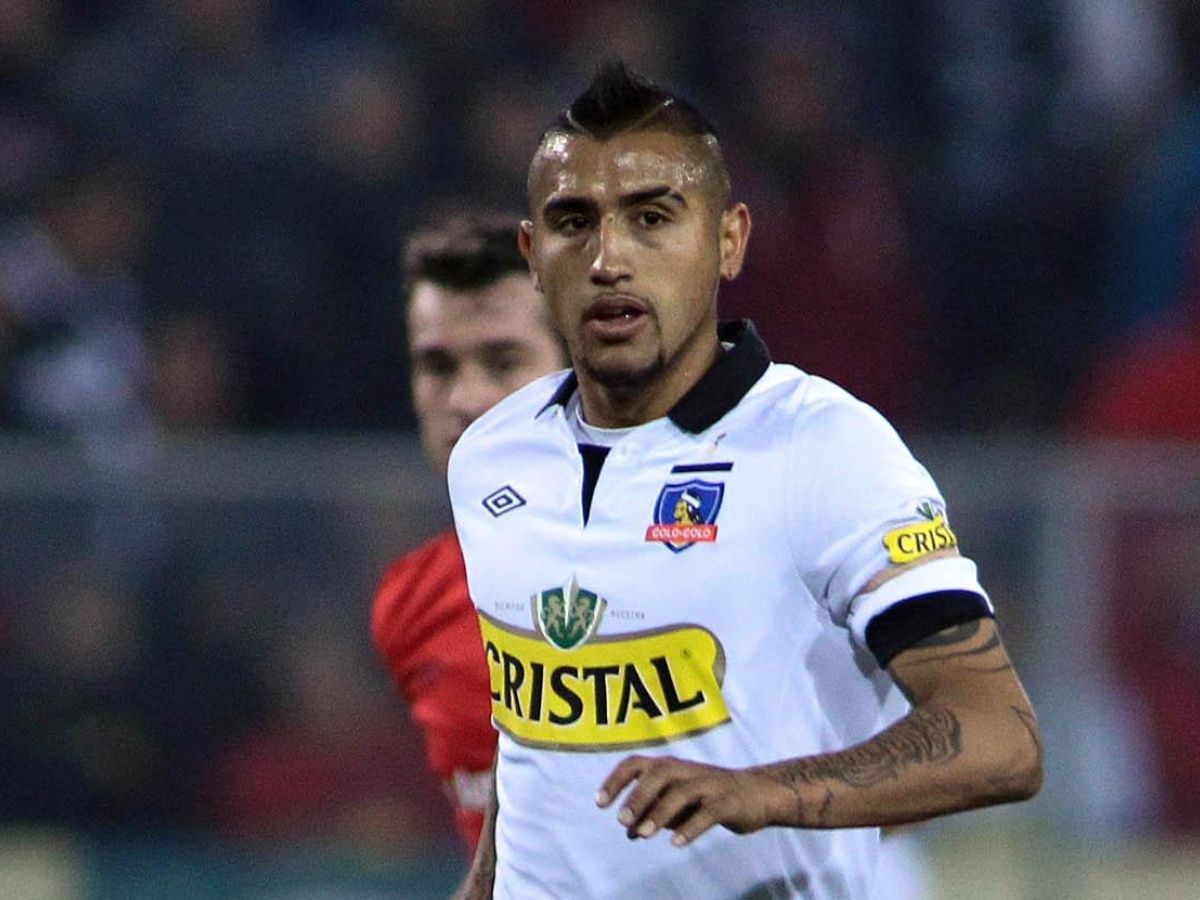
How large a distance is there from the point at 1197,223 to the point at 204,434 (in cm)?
329

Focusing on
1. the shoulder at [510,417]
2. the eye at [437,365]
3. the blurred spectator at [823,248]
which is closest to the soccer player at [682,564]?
the shoulder at [510,417]

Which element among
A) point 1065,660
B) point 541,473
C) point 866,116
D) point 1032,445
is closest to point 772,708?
point 541,473

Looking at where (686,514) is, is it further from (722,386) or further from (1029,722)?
(1029,722)

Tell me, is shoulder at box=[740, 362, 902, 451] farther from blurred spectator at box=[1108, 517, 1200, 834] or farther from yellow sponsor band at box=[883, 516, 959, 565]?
blurred spectator at box=[1108, 517, 1200, 834]

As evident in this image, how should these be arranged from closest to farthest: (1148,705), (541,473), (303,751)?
1. (541,473)
2. (1148,705)
3. (303,751)

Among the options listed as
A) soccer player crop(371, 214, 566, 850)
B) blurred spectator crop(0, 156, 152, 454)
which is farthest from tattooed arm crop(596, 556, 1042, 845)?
blurred spectator crop(0, 156, 152, 454)

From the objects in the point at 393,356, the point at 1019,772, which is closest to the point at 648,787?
the point at 1019,772

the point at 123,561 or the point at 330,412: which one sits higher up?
the point at 330,412

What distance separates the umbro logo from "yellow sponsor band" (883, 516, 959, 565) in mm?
661

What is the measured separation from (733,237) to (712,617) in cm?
56

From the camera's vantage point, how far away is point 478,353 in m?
4.38

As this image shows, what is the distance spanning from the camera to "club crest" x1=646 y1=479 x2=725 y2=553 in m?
3.02

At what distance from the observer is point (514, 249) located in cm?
448

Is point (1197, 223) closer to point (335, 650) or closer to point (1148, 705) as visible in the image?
point (1148, 705)
